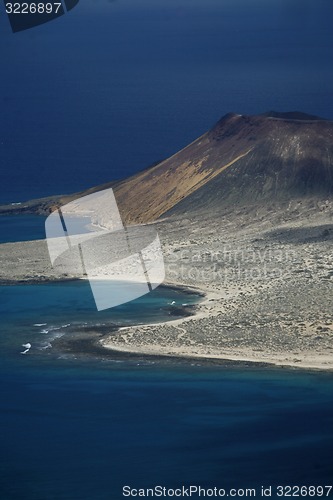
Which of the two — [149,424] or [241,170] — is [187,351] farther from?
[241,170]

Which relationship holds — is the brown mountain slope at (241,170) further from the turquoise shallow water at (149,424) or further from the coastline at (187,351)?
the turquoise shallow water at (149,424)

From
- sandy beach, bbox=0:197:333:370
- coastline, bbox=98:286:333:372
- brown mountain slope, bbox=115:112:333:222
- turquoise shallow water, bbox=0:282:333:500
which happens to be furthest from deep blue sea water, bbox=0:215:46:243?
coastline, bbox=98:286:333:372

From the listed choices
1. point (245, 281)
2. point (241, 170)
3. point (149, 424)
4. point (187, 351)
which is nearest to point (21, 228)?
point (241, 170)

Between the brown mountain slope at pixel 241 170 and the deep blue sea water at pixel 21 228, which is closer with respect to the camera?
the brown mountain slope at pixel 241 170

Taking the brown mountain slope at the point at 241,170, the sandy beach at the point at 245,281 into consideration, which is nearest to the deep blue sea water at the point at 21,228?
the sandy beach at the point at 245,281

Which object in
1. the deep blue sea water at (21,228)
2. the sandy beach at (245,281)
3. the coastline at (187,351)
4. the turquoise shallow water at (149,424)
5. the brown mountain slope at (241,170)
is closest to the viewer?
the turquoise shallow water at (149,424)

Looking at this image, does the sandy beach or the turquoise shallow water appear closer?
the turquoise shallow water

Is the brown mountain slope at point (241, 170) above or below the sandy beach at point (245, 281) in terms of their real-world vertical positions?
above

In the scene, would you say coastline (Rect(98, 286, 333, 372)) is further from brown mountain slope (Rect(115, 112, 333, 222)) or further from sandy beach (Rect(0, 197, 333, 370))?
brown mountain slope (Rect(115, 112, 333, 222))

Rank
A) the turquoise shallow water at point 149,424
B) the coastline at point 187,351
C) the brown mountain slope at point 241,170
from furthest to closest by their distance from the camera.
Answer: the brown mountain slope at point 241,170
the coastline at point 187,351
the turquoise shallow water at point 149,424
